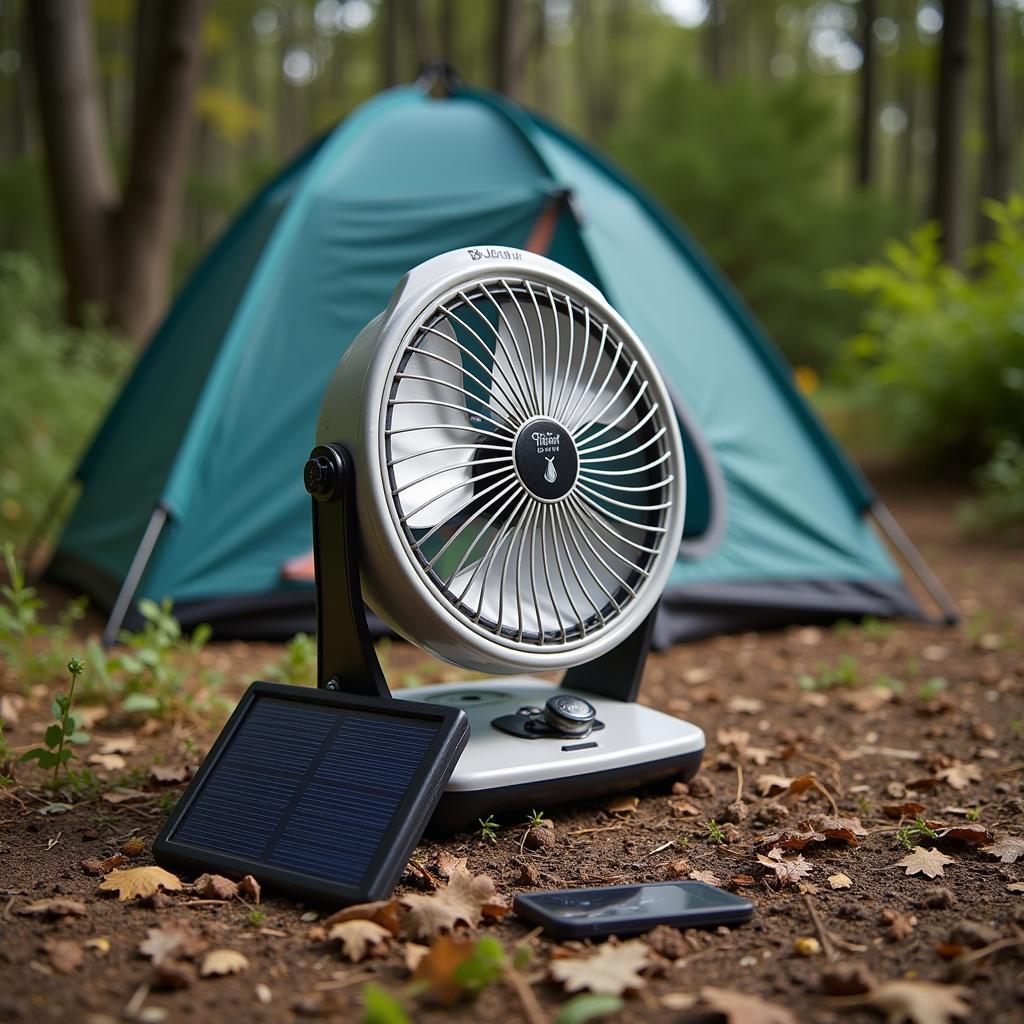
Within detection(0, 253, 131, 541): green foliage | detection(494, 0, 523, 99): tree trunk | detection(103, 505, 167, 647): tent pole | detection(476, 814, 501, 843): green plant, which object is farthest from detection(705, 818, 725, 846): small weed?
detection(494, 0, 523, 99): tree trunk

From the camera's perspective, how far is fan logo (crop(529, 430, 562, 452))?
6.55 feet

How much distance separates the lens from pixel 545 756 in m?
2.04

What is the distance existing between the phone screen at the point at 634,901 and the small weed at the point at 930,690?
5.15 ft

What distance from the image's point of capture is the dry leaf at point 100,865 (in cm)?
185

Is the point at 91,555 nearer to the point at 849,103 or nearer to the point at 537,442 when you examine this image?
the point at 537,442

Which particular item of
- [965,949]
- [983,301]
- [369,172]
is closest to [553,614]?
[965,949]

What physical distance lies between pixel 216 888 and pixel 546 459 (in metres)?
0.91

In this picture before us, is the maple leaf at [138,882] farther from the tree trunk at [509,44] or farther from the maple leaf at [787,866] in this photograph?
the tree trunk at [509,44]

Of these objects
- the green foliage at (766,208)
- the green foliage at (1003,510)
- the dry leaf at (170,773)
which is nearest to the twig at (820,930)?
the dry leaf at (170,773)

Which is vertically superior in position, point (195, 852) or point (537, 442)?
point (537, 442)

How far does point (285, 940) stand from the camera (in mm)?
1595

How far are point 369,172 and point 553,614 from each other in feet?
8.78

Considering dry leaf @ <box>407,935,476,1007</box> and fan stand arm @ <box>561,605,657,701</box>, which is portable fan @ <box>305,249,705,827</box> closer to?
fan stand arm @ <box>561,605,657,701</box>

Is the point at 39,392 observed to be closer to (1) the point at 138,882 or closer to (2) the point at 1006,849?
(1) the point at 138,882
